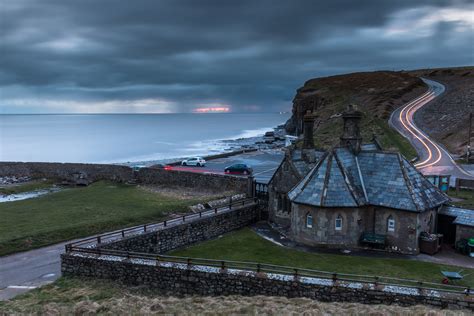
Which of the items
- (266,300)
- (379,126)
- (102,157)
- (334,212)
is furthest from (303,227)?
(102,157)

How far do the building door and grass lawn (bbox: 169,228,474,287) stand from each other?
524 cm

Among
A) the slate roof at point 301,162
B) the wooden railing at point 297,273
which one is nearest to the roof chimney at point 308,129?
the slate roof at point 301,162

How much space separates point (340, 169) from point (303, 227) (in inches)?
186

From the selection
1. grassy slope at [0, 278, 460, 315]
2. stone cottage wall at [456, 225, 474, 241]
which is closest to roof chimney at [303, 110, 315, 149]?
stone cottage wall at [456, 225, 474, 241]

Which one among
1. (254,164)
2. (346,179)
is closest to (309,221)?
(346,179)

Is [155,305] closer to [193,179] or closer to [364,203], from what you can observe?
[364,203]

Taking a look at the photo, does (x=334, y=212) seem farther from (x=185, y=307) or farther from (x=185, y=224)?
(x=185, y=307)

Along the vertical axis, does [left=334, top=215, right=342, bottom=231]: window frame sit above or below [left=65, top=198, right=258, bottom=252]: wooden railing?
above

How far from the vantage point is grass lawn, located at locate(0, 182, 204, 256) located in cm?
2875

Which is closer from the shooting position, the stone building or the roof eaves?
the stone building

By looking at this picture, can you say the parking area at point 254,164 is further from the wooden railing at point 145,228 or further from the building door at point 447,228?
the building door at point 447,228

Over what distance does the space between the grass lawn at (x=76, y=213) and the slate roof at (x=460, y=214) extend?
21.7 metres

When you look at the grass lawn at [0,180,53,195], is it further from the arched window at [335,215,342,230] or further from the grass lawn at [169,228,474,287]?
the arched window at [335,215,342,230]

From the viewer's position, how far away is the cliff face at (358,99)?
274 feet
